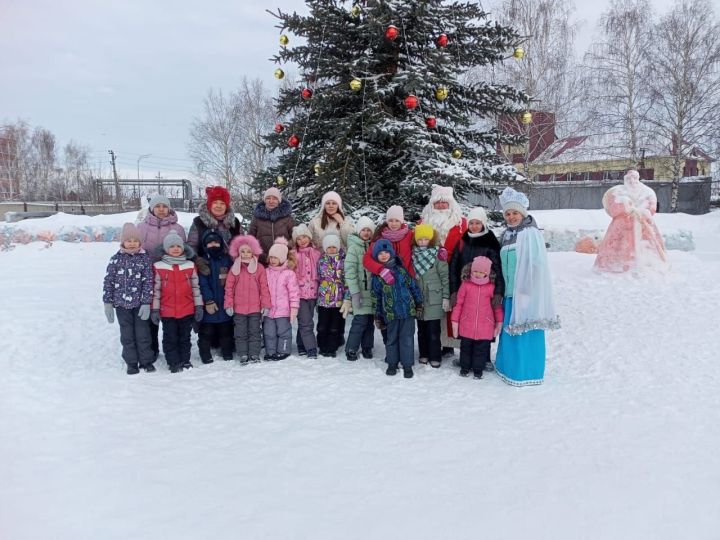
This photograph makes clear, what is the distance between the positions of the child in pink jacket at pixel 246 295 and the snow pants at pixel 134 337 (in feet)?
2.92

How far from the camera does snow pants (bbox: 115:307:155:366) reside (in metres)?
4.82

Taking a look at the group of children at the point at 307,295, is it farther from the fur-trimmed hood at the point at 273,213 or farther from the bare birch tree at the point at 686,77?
the bare birch tree at the point at 686,77

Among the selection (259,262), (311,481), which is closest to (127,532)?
(311,481)

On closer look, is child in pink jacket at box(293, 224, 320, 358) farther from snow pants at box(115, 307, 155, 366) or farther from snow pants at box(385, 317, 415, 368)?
snow pants at box(115, 307, 155, 366)

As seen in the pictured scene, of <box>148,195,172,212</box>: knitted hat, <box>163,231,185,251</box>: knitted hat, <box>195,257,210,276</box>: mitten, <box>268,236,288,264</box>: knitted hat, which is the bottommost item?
<box>195,257,210,276</box>: mitten

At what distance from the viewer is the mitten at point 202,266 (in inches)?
199

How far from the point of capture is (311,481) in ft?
9.66

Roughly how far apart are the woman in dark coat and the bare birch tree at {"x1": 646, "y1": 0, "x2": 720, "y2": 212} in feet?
72.3

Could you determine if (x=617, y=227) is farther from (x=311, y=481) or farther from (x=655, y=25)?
(x=655, y=25)

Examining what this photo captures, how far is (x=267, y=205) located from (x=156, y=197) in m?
1.27

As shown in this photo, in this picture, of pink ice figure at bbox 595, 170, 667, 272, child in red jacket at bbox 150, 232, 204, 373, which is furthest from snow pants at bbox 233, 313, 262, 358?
pink ice figure at bbox 595, 170, 667, 272

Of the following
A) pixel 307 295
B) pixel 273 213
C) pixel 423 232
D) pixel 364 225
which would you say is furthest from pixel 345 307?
pixel 273 213

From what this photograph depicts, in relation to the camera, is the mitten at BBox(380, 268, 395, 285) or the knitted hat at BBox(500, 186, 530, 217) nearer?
the knitted hat at BBox(500, 186, 530, 217)

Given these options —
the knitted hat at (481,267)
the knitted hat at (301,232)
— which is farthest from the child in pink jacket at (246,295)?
the knitted hat at (481,267)
